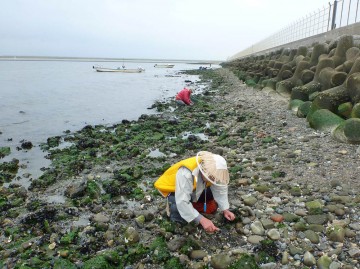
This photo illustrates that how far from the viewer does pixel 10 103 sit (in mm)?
22297

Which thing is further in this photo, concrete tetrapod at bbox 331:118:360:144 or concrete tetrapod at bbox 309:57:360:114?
concrete tetrapod at bbox 309:57:360:114

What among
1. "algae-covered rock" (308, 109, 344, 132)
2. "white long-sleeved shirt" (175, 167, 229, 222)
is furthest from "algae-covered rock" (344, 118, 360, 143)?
"white long-sleeved shirt" (175, 167, 229, 222)

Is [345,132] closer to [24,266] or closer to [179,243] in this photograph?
[179,243]

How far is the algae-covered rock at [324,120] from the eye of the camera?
8281 millimetres

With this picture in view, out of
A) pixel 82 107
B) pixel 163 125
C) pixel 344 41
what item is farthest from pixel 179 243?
pixel 82 107

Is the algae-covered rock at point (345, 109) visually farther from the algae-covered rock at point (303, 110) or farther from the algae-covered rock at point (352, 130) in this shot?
the algae-covered rock at point (352, 130)

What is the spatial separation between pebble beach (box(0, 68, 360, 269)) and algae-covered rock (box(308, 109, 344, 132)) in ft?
0.88

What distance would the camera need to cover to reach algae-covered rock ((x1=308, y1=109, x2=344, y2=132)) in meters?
8.28

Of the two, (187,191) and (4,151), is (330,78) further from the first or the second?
(4,151)

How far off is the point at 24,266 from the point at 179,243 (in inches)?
76.7

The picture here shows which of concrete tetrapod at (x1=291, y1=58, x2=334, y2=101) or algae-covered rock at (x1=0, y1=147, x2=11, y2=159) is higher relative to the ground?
concrete tetrapod at (x1=291, y1=58, x2=334, y2=101)

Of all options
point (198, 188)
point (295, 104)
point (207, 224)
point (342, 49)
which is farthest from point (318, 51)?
point (207, 224)

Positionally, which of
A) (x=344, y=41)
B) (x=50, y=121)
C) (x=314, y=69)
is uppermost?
(x=344, y=41)

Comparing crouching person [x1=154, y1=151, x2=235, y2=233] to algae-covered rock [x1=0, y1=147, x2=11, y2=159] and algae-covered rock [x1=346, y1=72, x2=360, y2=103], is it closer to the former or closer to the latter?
algae-covered rock [x1=346, y1=72, x2=360, y2=103]
